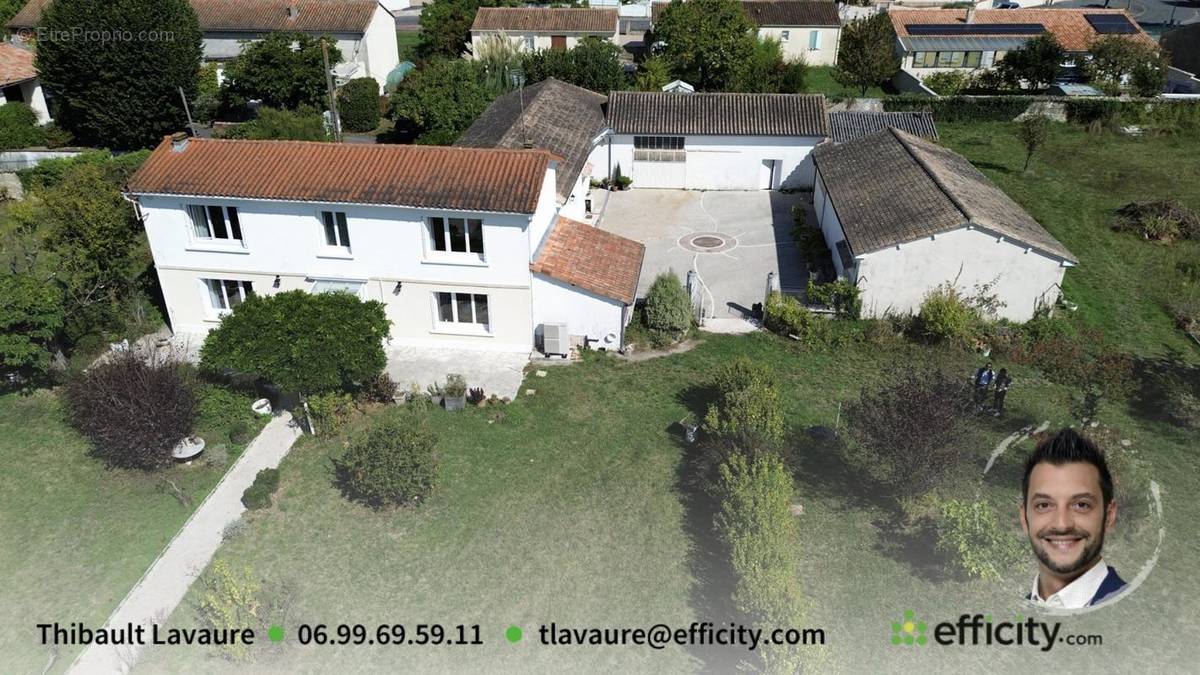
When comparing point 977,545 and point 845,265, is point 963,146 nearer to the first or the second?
point 845,265

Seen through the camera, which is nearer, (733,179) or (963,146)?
(733,179)

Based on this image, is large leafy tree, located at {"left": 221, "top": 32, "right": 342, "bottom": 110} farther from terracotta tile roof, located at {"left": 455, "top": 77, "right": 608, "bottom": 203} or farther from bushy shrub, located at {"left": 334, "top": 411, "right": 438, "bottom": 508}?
bushy shrub, located at {"left": 334, "top": 411, "right": 438, "bottom": 508}

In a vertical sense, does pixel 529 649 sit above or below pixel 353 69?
below

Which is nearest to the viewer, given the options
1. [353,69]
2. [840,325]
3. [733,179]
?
[840,325]

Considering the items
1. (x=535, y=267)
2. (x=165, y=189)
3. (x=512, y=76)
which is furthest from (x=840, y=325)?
(x=512, y=76)

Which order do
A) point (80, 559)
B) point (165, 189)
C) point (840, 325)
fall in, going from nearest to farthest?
1. point (80, 559)
2. point (165, 189)
3. point (840, 325)

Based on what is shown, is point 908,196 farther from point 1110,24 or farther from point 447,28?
point 447,28
